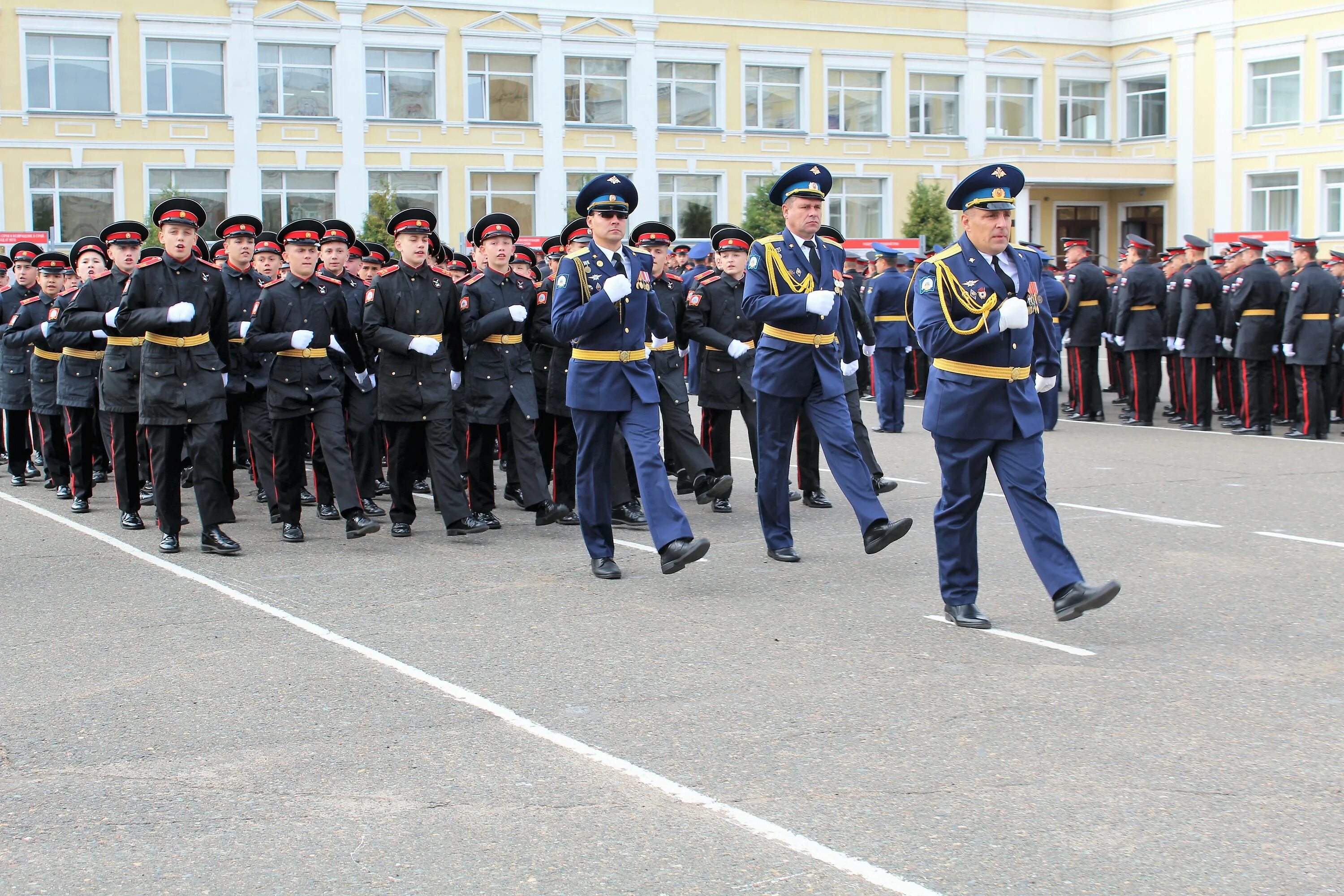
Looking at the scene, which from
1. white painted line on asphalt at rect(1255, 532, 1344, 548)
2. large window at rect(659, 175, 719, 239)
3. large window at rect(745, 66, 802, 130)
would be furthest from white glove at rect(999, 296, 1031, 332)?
large window at rect(745, 66, 802, 130)

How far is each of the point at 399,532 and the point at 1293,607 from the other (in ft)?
18.1

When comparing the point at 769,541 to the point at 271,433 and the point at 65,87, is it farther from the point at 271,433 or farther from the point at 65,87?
the point at 65,87

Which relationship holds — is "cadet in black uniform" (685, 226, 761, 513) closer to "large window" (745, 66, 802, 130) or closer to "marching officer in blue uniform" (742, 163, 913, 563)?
"marching officer in blue uniform" (742, 163, 913, 563)

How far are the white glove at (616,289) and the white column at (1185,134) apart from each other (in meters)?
43.8

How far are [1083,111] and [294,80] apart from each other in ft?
84.3

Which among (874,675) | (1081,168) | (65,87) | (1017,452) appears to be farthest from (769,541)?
(1081,168)

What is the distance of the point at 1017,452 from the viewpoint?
23.5 feet

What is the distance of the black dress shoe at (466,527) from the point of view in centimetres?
1012

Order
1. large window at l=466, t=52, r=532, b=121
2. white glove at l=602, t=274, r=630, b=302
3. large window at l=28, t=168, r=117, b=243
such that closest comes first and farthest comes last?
white glove at l=602, t=274, r=630, b=302 < large window at l=28, t=168, r=117, b=243 < large window at l=466, t=52, r=532, b=121

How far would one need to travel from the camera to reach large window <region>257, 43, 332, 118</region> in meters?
41.1

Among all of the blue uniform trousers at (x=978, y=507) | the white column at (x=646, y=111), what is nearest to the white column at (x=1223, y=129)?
the white column at (x=646, y=111)

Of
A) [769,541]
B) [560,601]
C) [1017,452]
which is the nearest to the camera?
[1017,452]

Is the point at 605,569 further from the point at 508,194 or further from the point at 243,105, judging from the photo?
the point at 508,194

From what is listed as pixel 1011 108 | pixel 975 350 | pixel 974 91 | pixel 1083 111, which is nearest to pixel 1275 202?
pixel 1083 111
